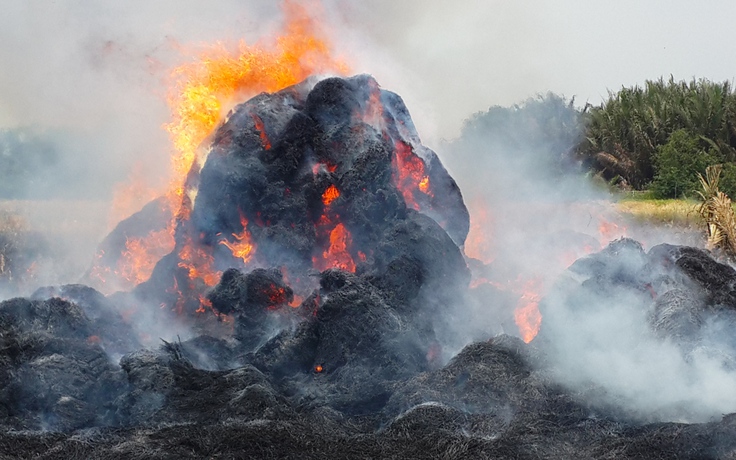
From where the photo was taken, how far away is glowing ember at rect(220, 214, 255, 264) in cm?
1908

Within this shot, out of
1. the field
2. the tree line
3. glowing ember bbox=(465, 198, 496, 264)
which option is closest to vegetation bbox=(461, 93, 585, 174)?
the tree line

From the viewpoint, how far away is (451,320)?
56.4 feet

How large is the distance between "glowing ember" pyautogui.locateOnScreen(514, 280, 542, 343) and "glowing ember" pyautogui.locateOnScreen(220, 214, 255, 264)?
6.46 metres

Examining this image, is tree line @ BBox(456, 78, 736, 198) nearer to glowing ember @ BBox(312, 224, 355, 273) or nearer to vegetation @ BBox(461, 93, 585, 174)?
vegetation @ BBox(461, 93, 585, 174)

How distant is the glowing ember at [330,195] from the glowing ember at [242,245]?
6.55 ft

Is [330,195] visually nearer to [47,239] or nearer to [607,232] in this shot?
[607,232]

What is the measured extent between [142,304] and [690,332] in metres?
12.1

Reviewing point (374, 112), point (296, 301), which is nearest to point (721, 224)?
point (374, 112)

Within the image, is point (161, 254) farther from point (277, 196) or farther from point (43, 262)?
point (43, 262)

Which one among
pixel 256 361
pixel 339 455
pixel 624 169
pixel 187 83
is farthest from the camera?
pixel 624 169

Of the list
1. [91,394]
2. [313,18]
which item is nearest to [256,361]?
[91,394]

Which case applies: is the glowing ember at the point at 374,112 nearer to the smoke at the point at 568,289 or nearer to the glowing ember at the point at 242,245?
the glowing ember at the point at 242,245

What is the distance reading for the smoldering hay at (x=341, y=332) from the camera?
40.7 feet

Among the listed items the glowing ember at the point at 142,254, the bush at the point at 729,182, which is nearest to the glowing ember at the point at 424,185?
the glowing ember at the point at 142,254
